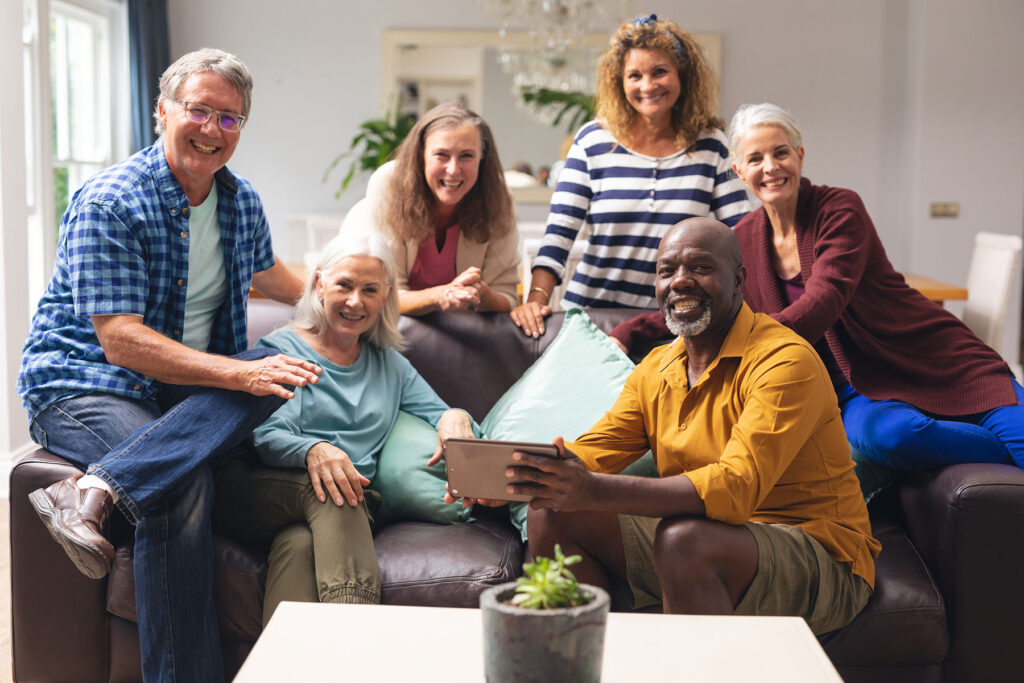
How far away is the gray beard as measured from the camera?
1792 mm

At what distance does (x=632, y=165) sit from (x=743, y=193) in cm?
32

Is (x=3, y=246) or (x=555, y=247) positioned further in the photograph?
(x=3, y=246)

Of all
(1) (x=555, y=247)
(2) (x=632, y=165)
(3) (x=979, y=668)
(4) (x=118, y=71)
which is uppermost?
(4) (x=118, y=71)

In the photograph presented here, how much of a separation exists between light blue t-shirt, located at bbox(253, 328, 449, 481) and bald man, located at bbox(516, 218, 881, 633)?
1.65 ft

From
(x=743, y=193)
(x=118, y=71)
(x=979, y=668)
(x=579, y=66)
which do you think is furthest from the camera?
(x=579, y=66)

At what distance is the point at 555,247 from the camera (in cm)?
273

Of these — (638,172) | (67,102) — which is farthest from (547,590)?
(67,102)

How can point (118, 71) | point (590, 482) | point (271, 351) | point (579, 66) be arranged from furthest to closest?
point (579, 66)
point (118, 71)
point (271, 351)
point (590, 482)

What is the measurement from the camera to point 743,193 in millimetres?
2664

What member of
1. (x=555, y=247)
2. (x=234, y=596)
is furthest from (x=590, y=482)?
(x=555, y=247)

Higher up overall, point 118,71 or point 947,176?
point 118,71

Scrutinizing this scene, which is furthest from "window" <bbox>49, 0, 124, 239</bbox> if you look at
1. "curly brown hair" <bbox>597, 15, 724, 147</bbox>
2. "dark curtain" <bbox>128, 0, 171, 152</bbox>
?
"curly brown hair" <bbox>597, 15, 724, 147</bbox>

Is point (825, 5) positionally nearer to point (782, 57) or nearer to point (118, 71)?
point (782, 57)

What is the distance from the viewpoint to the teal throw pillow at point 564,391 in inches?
87.8
